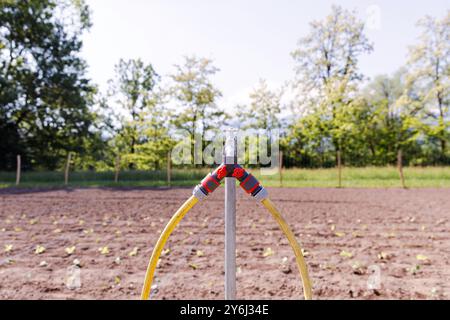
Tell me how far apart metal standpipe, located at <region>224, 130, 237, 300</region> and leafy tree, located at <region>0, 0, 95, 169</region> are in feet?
87.6

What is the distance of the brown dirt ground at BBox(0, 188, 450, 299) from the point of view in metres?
3.42

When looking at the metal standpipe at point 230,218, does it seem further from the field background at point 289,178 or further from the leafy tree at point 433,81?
the leafy tree at point 433,81

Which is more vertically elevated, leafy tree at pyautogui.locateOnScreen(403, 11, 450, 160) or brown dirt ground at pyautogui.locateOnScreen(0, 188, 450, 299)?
leafy tree at pyautogui.locateOnScreen(403, 11, 450, 160)

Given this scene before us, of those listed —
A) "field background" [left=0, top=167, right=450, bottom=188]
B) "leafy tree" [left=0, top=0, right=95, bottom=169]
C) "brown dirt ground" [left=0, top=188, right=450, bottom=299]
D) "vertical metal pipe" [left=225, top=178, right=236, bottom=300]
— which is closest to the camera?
"vertical metal pipe" [left=225, top=178, right=236, bottom=300]

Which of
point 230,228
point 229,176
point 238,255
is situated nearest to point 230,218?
point 230,228

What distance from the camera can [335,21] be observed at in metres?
31.3

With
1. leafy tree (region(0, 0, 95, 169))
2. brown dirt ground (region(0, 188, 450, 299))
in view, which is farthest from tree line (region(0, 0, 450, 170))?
brown dirt ground (region(0, 188, 450, 299))

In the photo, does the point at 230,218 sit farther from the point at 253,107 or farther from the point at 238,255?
the point at 253,107

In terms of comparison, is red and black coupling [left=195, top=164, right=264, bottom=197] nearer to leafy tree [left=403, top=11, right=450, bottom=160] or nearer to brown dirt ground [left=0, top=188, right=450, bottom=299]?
brown dirt ground [left=0, top=188, right=450, bottom=299]

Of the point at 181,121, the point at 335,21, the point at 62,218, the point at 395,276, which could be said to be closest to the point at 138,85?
the point at 181,121

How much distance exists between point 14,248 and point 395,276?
16.0 ft

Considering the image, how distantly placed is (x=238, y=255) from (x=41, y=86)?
1040 inches

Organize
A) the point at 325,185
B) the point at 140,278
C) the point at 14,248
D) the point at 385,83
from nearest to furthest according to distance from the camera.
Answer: the point at 140,278 < the point at 14,248 < the point at 325,185 < the point at 385,83
